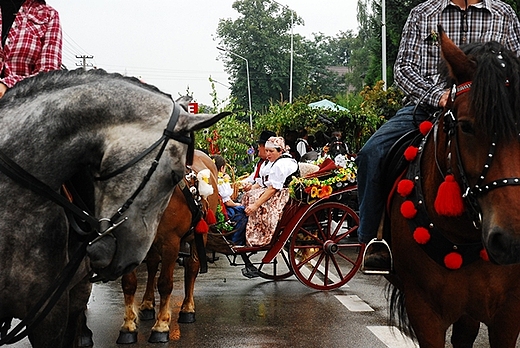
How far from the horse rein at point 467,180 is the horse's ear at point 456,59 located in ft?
0.18

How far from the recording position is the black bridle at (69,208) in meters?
3.11

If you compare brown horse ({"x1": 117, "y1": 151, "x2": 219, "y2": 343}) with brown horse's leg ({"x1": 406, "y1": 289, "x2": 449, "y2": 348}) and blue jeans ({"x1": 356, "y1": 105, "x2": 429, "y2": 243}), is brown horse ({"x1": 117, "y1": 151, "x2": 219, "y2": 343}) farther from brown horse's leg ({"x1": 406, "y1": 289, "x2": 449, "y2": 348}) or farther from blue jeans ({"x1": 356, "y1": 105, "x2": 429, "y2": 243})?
brown horse's leg ({"x1": 406, "y1": 289, "x2": 449, "y2": 348})

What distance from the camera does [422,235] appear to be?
12.9 feet

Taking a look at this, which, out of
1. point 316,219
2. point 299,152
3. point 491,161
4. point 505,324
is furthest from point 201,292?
point 299,152

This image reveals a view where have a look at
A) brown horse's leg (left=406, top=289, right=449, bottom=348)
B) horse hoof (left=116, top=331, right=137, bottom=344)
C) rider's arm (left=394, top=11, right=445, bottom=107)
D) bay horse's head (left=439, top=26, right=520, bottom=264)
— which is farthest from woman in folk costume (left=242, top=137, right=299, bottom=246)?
bay horse's head (left=439, top=26, right=520, bottom=264)

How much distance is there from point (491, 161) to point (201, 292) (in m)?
6.71

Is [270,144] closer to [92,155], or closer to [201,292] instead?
[201,292]

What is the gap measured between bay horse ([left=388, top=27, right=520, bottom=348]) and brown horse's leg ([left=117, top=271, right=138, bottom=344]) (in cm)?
321

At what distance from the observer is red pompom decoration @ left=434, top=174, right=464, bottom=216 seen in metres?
3.56

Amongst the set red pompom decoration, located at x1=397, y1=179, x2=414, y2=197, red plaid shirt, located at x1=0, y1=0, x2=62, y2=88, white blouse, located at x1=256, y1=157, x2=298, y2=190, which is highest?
red plaid shirt, located at x1=0, y1=0, x2=62, y2=88

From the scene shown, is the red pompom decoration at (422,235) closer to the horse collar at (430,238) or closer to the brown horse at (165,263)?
the horse collar at (430,238)

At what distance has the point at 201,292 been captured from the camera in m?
9.49

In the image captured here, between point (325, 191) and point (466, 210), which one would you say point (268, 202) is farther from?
point (466, 210)

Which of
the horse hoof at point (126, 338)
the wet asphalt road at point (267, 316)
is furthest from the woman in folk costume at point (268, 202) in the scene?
the horse hoof at point (126, 338)
